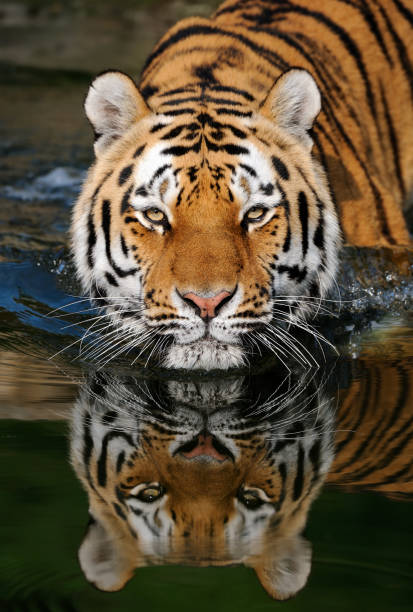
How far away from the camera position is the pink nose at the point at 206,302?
2471 mm

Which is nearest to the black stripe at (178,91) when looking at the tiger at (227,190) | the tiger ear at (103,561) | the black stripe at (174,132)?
the tiger at (227,190)

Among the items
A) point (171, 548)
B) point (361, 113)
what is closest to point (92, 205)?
point (361, 113)

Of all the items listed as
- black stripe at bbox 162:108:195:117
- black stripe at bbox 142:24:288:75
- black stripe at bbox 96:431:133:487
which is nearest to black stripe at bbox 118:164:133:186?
black stripe at bbox 162:108:195:117

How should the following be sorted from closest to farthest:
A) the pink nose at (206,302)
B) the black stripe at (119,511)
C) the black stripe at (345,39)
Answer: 1. the black stripe at (119,511)
2. the pink nose at (206,302)
3. the black stripe at (345,39)

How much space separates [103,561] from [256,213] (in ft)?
4.57

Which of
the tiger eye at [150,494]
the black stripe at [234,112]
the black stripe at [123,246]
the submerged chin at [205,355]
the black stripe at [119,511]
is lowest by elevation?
the black stripe at [119,511]

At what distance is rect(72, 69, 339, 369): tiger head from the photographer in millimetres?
2578

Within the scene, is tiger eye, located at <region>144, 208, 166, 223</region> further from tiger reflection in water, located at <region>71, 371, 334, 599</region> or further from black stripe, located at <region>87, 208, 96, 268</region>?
tiger reflection in water, located at <region>71, 371, 334, 599</region>

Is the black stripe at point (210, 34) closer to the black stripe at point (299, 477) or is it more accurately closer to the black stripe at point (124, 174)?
the black stripe at point (124, 174)

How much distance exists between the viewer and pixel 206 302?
2.47 metres

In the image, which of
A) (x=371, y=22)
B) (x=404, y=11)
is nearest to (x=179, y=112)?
(x=371, y=22)

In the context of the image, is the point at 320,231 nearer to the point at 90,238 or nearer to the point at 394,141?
the point at 90,238

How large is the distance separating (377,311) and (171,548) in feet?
6.44

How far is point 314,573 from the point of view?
5.30 ft
